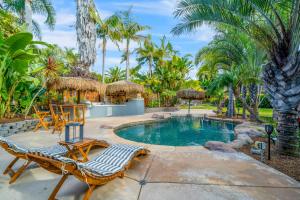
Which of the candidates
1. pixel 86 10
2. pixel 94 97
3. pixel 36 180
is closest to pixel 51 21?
pixel 86 10

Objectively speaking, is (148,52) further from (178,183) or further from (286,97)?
(178,183)

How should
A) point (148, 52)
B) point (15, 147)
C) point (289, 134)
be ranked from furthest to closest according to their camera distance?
1. point (148, 52)
2. point (289, 134)
3. point (15, 147)

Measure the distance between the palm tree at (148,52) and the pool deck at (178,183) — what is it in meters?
22.0

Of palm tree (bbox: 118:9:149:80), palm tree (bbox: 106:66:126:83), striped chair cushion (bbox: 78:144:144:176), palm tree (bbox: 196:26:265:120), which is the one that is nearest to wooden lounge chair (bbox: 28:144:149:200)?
striped chair cushion (bbox: 78:144:144:176)

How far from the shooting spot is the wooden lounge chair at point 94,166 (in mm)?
2434

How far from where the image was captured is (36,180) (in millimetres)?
3471

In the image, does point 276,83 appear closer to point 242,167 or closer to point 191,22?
point 242,167

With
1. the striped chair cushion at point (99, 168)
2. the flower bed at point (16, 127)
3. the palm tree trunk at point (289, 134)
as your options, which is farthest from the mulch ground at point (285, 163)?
Answer: the flower bed at point (16, 127)

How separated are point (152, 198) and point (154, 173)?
95 cm

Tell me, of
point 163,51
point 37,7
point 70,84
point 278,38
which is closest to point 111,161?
point 278,38

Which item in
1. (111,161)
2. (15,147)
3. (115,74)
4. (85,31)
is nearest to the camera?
(15,147)

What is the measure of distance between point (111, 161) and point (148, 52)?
83.0 feet

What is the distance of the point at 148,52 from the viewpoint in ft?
89.9

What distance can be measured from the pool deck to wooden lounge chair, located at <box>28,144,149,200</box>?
0.33 m
